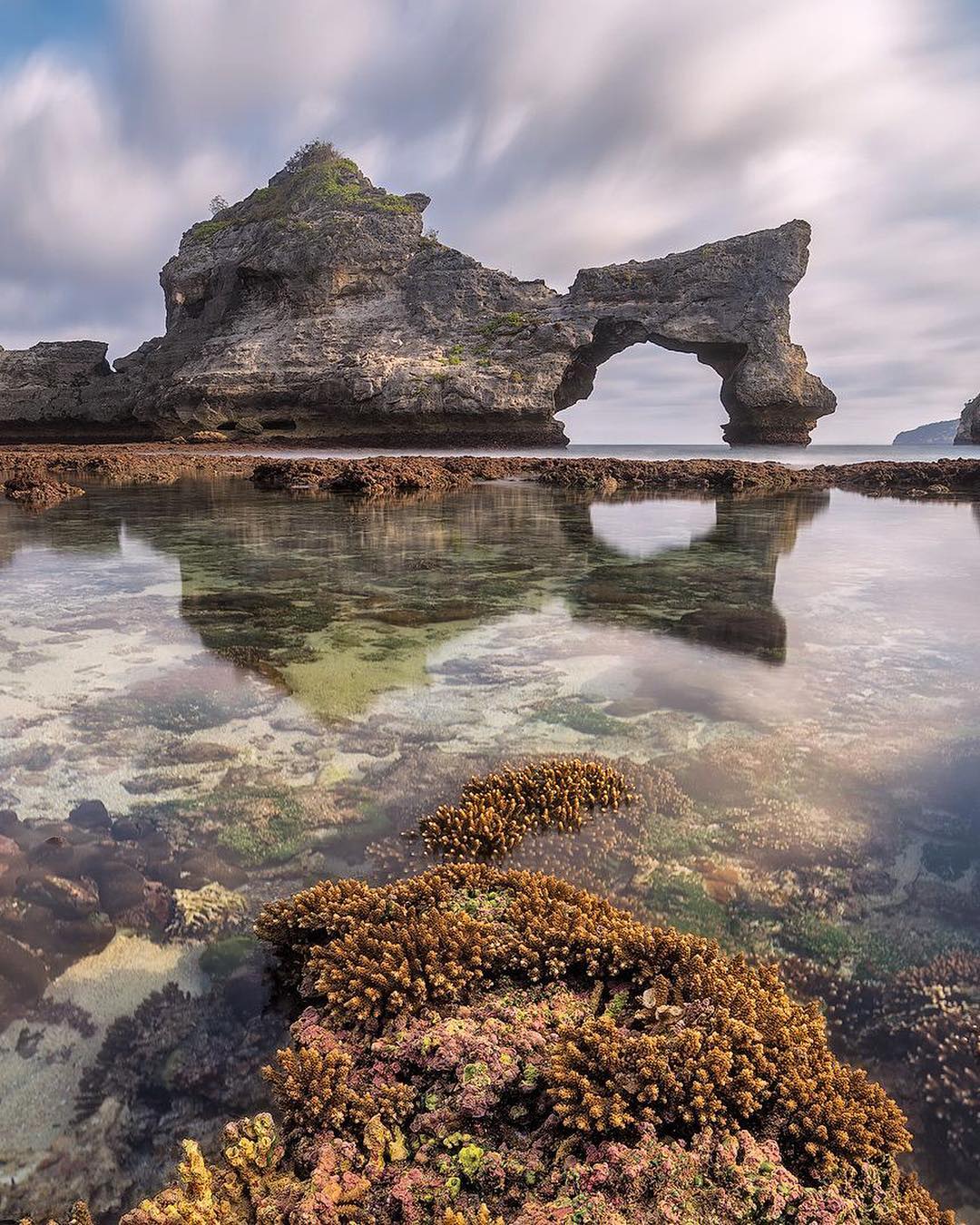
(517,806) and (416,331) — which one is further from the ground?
(416,331)

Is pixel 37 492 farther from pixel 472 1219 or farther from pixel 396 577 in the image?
pixel 472 1219

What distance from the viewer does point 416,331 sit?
56.2 meters

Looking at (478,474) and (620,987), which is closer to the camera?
(620,987)

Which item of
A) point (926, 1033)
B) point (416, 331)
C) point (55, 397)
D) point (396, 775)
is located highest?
point (416, 331)

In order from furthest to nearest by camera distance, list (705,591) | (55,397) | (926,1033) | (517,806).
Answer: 1. (55,397)
2. (705,591)
3. (517,806)
4. (926,1033)

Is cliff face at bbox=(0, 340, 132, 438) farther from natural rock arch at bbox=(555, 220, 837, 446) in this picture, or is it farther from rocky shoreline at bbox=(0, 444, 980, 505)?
natural rock arch at bbox=(555, 220, 837, 446)

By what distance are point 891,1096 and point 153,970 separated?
269 cm

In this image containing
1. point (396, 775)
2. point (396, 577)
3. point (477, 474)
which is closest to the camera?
point (396, 775)

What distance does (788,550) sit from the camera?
12.9 m

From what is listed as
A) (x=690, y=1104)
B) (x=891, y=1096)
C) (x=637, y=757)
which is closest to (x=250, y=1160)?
(x=690, y=1104)

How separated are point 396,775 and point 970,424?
11932 cm

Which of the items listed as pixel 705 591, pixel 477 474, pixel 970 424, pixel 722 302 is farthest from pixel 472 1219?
pixel 970 424

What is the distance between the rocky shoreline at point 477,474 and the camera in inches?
990

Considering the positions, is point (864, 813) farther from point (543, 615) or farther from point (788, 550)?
point (788, 550)
